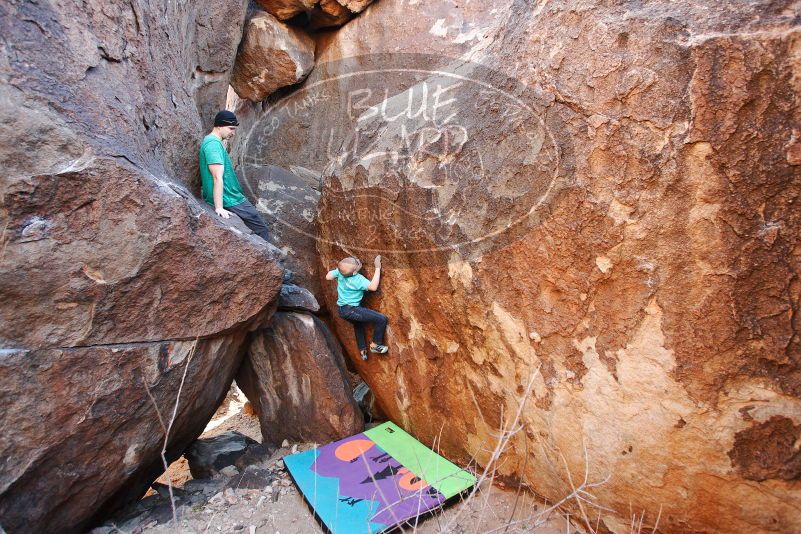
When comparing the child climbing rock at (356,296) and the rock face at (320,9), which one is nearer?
the child climbing rock at (356,296)

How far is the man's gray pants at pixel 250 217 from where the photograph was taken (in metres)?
3.45

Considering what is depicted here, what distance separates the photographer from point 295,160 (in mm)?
5863

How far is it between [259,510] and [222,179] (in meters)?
1.97

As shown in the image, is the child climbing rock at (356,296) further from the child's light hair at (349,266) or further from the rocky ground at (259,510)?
the rocky ground at (259,510)

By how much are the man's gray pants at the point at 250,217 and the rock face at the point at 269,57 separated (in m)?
2.83

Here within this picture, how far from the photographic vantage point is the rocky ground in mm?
2508

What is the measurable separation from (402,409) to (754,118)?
239 cm

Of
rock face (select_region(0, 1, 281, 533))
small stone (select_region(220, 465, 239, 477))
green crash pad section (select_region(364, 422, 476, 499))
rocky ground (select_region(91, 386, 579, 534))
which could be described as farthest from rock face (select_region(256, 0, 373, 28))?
small stone (select_region(220, 465, 239, 477))

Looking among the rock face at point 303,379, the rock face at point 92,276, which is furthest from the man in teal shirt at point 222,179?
the rock face at point 303,379

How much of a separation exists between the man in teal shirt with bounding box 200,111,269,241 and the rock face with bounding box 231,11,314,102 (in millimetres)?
2598

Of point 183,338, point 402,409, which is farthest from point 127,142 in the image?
point 402,409

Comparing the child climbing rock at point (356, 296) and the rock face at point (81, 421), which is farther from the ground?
the child climbing rock at point (356, 296)

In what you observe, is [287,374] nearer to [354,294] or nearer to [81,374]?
[354,294]

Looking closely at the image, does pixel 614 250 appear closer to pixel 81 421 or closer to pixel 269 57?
pixel 81 421
